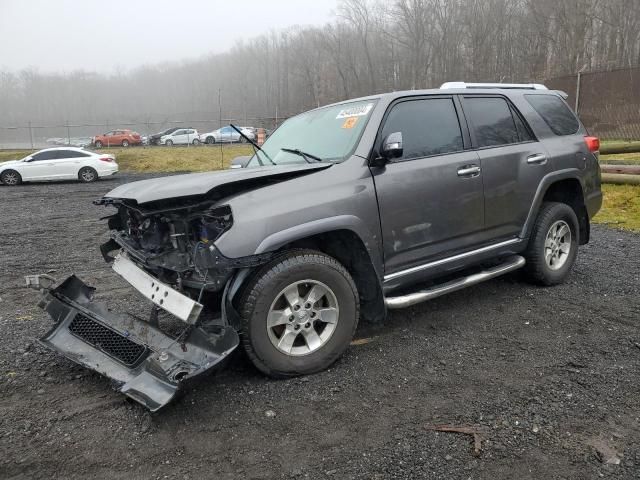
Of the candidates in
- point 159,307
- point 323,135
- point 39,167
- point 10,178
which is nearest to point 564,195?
point 323,135

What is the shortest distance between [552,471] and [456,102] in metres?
3.03

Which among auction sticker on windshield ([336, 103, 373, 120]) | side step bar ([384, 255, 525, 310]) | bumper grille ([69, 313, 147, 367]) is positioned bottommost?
bumper grille ([69, 313, 147, 367])

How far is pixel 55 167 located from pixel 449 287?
19.8 metres

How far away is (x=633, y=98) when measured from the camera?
59.6 feet

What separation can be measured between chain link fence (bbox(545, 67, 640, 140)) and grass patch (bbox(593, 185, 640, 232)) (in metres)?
10.4

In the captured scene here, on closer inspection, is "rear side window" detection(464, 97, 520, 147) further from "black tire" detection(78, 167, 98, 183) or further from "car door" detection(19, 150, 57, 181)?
"car door" detection(19, 150, 57, 181)

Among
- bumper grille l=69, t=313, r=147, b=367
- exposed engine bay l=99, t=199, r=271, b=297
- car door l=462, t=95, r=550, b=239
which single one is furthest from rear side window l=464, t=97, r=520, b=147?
bumper grille l=69, t=313, r=147, b=367

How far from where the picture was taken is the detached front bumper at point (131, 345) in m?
2.82

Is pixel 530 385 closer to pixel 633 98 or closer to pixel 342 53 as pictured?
pixel 633 98

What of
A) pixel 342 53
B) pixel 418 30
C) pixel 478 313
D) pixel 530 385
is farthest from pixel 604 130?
pixel 342 53

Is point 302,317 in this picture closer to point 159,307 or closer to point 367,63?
point 159,307

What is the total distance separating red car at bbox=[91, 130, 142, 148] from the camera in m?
40.8

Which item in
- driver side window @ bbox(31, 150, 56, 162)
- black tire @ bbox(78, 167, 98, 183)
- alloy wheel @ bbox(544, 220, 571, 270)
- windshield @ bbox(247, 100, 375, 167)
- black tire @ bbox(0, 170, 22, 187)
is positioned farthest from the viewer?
black tire @ bbox(78, 167, 98, 183)

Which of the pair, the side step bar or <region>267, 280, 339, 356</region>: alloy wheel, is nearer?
<region>267, 280, 339, 356</region>: alloy wheel
